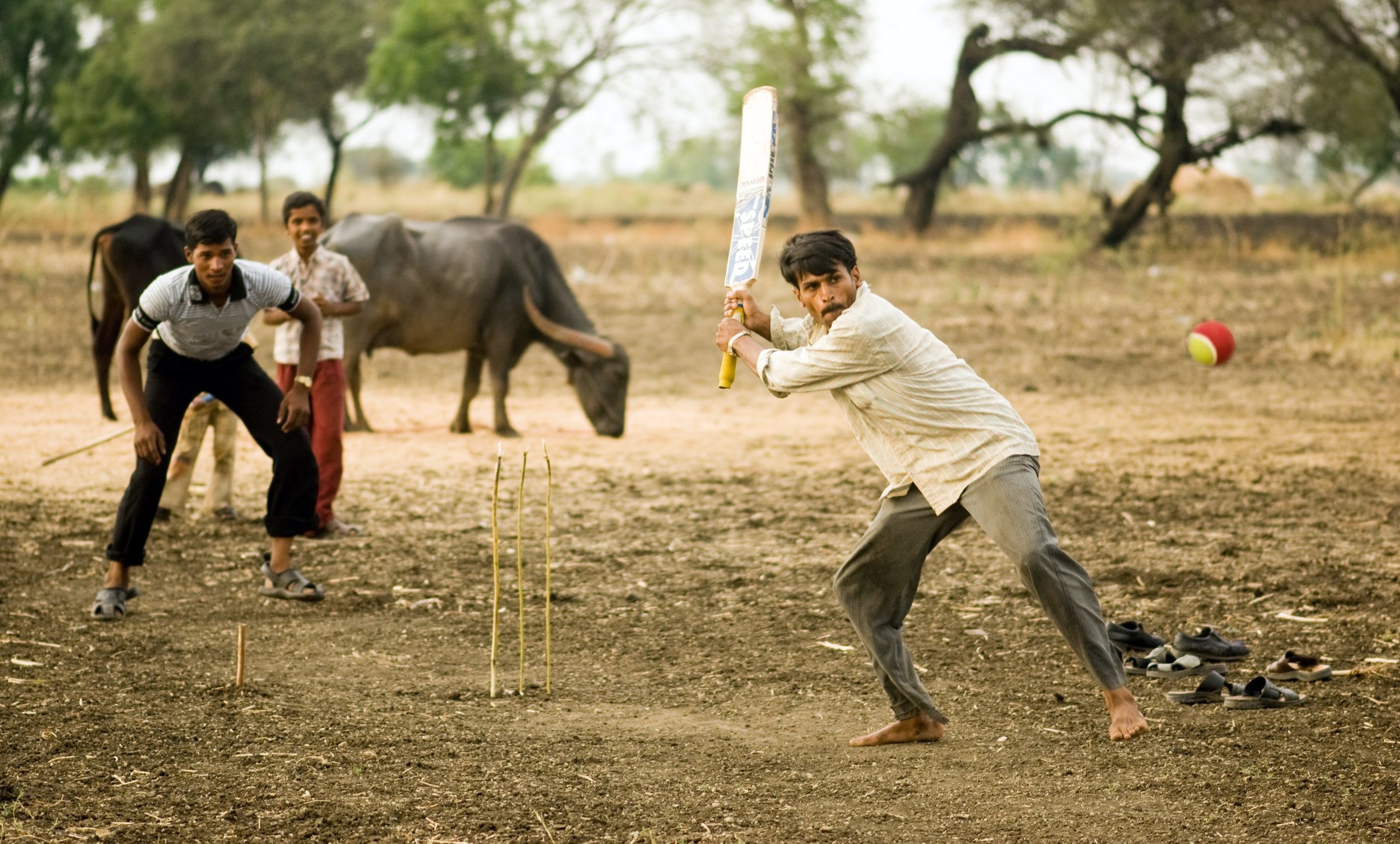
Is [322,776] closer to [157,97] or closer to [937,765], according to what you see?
[937,765]

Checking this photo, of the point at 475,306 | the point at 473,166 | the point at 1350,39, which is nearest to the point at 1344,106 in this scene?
the point at 1350,39

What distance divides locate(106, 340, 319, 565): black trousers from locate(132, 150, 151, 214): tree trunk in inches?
1216

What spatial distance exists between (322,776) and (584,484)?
5550mm

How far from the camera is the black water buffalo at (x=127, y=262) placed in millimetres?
11547

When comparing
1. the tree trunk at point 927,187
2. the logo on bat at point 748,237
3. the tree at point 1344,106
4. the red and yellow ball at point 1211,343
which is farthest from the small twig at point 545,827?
the tree trunk at point 927,187

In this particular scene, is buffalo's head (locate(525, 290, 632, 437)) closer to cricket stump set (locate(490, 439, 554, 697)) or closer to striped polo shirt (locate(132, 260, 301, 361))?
cricket stump set (locate(490, 439, 554, 697))

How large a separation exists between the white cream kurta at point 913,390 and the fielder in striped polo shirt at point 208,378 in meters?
2.66

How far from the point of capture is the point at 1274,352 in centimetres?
1575

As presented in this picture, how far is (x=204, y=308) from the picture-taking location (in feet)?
20.7

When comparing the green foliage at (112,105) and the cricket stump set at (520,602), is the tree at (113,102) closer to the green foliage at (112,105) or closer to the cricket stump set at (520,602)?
the green foliage at (112,105)

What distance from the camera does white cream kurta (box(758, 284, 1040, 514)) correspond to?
469 cm

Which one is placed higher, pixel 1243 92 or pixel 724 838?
pixel 1243 92

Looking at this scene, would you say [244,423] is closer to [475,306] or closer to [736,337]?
[736,337]

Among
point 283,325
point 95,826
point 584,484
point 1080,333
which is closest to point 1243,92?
point 1080,333
